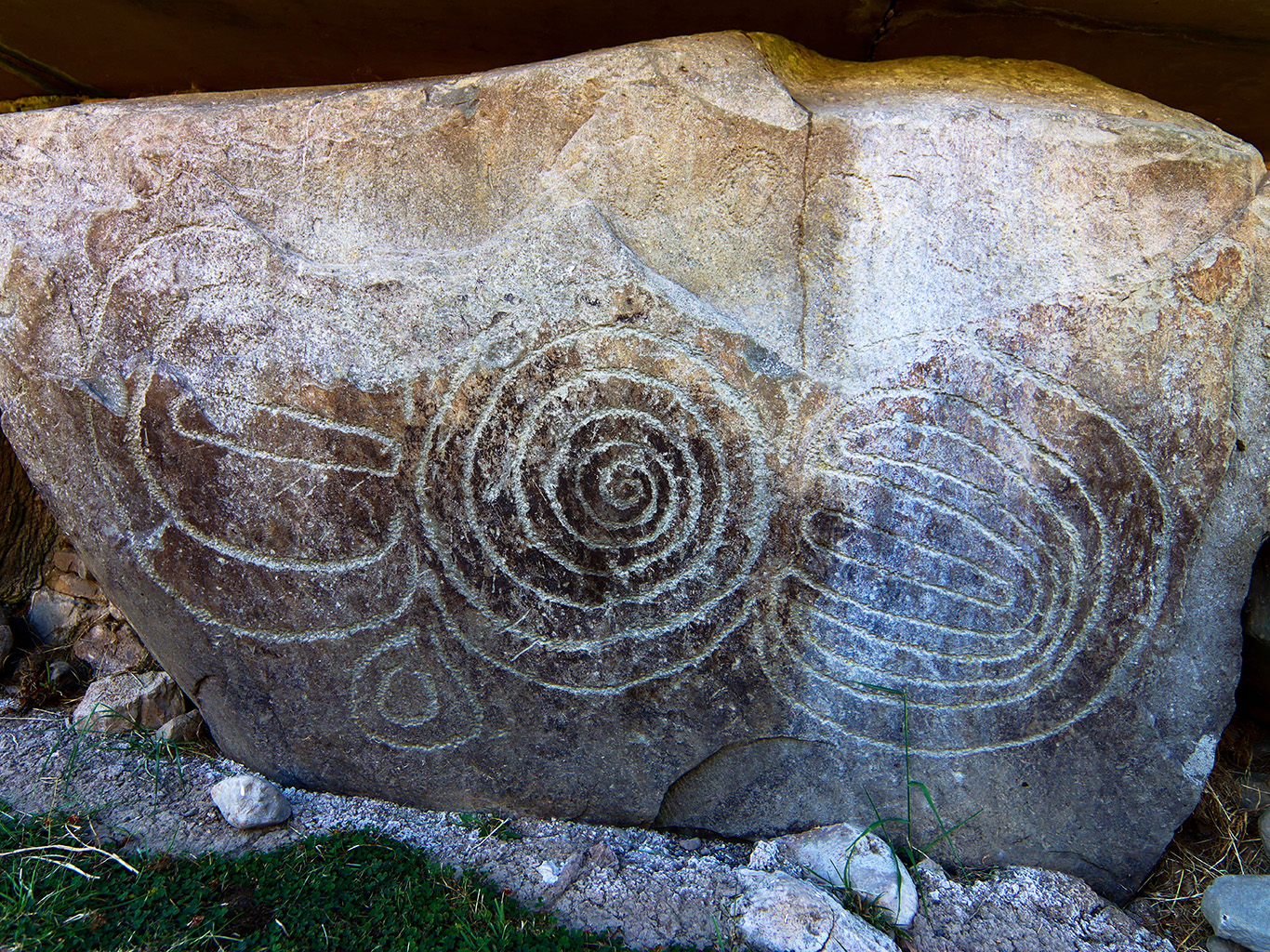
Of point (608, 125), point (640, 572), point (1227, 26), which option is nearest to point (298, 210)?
point (608, 125)

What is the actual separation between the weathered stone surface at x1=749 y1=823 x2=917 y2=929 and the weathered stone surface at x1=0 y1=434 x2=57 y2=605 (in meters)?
2.11

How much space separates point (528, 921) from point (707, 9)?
198 cm

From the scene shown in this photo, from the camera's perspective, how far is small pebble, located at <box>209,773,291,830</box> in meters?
1.64

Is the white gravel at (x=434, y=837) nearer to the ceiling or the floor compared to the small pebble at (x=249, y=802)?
nearer to the floor

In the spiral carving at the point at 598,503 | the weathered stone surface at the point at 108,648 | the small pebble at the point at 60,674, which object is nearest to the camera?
the spiral carving at the point at 598,503

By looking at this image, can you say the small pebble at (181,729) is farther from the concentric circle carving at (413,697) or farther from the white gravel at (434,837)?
the concentric circle carving at (413,697)

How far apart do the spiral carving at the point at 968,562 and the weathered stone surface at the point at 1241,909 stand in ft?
1.42

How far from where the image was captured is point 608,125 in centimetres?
150

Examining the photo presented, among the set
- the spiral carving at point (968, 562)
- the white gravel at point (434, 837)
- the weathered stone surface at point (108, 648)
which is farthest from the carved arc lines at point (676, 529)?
the weathered stone surface at point (108, 648)

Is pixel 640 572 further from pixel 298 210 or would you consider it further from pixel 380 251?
pixel 298 210

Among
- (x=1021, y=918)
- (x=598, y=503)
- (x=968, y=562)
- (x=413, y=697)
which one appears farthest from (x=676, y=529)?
(x=1021, y=918)

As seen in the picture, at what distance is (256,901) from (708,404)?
1.23m

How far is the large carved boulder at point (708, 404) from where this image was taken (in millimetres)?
1479

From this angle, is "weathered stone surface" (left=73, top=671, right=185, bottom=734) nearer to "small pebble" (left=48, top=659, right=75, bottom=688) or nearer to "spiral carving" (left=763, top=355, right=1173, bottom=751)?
"small pebble" (left=48, top=659, right=75, bottom=688)
